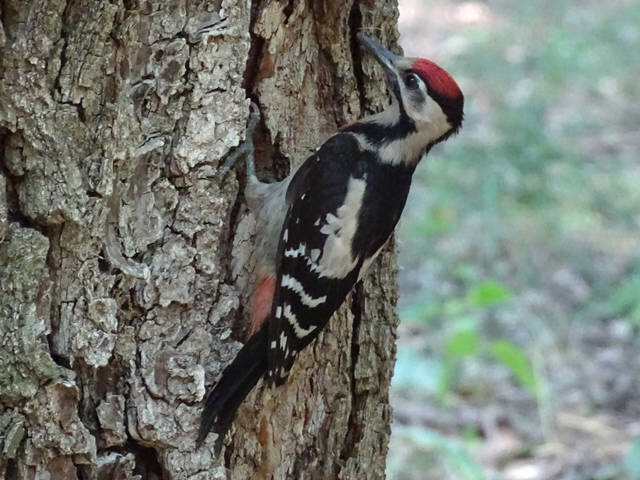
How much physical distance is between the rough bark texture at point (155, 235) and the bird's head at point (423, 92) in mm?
93

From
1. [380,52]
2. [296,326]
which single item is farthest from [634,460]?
[380,52]

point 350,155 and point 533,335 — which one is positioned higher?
point 533,335

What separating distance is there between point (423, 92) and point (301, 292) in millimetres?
722

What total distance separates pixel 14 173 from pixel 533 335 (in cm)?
389

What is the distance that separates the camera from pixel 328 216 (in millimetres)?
2527

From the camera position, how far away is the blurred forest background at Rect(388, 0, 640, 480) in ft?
14.6

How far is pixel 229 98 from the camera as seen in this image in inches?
83.1

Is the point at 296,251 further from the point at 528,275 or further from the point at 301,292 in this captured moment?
the point at 528,275

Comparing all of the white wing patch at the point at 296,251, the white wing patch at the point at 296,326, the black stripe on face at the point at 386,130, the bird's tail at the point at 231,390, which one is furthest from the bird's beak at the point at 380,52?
the bird's tail at the point at 231,390

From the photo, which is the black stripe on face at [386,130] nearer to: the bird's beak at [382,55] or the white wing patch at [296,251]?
the bird's beak at [382,55]

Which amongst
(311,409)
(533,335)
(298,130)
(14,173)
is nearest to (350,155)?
(298,130)

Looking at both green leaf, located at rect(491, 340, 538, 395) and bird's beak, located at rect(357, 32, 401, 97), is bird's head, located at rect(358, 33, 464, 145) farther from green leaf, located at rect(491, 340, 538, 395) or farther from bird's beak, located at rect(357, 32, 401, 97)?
green leaf, located at rect(491, 340, 538, 395)

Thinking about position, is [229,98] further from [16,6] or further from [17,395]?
[17,395]

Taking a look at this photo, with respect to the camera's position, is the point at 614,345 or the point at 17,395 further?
the point at 614,345
